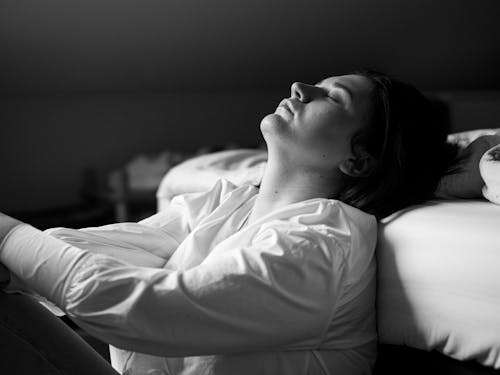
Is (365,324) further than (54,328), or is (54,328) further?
(365,324)

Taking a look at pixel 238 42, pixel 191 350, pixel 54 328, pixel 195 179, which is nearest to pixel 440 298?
pixel 191 350

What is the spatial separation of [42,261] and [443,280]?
2.04ft

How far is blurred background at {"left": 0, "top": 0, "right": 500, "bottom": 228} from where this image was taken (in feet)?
10.7

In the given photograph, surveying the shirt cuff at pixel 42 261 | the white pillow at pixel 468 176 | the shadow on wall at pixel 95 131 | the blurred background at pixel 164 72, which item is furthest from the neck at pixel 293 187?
the shadow on wall at pixel 95 131

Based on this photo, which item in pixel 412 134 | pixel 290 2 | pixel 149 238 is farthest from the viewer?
pixel 290 2

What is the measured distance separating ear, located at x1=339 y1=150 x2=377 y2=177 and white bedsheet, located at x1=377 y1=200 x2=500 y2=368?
13 cm

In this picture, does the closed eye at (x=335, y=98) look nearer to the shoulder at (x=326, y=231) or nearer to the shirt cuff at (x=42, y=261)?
the shoulder at (x=326, y=231)

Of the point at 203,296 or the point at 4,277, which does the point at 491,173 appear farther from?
the point at 4,277

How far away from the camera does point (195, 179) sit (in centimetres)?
205

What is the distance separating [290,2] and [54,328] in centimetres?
265

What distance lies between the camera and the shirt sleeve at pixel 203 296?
3.19 ft

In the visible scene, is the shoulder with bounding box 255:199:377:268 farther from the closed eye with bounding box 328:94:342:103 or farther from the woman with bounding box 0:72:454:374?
the closed eye with bounding box 328:94:342:103

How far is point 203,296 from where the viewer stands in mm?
981

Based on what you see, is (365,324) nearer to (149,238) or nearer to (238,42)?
(149,238)
